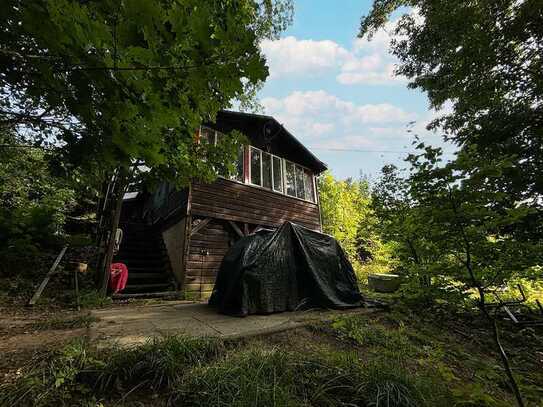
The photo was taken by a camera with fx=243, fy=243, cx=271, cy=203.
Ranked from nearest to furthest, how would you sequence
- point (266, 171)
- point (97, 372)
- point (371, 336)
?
point (97, 372), point (371, 336), point (266, 171)

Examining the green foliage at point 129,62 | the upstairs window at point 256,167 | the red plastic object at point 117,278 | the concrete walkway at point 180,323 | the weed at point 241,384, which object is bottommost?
the weed at point 241,384

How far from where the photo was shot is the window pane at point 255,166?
8.90 metres

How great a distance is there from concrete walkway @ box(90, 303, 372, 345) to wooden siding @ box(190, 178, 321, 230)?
124 inches

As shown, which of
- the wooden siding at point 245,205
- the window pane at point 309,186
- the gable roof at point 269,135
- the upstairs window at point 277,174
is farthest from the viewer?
the window pane at point 309,186

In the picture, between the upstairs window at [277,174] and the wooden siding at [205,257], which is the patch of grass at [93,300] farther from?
the upstairs window at [277,174]

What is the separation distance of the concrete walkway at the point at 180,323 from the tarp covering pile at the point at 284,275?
260 mm

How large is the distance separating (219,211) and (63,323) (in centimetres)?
458

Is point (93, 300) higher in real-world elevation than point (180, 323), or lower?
higher

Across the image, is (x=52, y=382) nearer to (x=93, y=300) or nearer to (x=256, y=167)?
(x=93, y=300)

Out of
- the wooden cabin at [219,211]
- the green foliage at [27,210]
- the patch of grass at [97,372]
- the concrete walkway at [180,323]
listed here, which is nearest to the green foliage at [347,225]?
the wooden cabin at [219,211]

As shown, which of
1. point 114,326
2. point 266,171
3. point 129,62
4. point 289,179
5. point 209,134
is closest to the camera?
point 129,62

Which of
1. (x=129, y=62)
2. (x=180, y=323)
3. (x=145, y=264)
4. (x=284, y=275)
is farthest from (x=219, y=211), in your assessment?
(x=129, y=62)

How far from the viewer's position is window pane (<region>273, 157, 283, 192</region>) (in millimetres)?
9680

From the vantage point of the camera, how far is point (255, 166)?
29.8 feet
